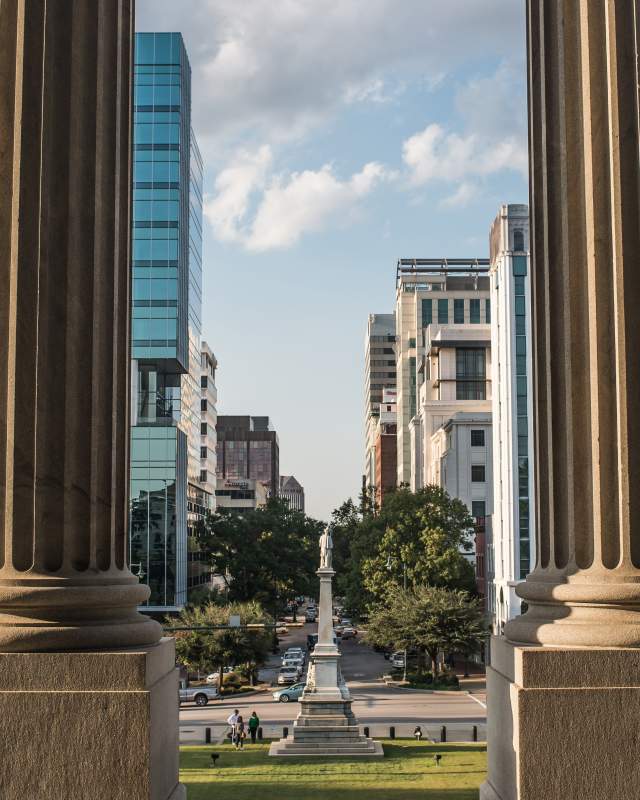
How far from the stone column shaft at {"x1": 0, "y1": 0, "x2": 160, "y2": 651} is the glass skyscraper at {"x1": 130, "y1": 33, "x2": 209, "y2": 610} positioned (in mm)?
67582

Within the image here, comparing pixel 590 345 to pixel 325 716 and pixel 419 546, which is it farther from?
pixel 419 546

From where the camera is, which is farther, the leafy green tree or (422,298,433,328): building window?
(422,298,433,328): building window

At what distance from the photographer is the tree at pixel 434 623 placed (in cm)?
6538

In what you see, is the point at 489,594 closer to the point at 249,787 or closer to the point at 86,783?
the point at 249,787

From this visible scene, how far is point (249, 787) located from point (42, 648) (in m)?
21.3

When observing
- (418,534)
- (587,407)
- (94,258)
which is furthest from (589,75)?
(418,534)

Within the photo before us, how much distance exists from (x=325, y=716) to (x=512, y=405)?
32.2 metres

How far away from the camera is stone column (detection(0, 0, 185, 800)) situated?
27.5ft

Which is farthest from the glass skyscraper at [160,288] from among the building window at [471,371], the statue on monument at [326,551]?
the building window at [471,371]

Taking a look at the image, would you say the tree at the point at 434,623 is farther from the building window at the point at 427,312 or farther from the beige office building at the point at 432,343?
the building window at the point at 427,312

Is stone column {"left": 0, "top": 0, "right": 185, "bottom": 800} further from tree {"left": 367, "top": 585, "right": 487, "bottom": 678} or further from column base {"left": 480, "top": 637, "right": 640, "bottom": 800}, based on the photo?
tree {"left": 367, "top": 585, "right": 487, "bottom": 678}

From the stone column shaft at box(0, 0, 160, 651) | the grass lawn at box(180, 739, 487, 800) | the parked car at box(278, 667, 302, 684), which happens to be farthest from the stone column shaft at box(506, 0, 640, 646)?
the parked car at box(278, 667, 302, 684)

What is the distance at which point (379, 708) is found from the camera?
54.8 meters

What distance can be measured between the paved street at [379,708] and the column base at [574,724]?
38436mm
